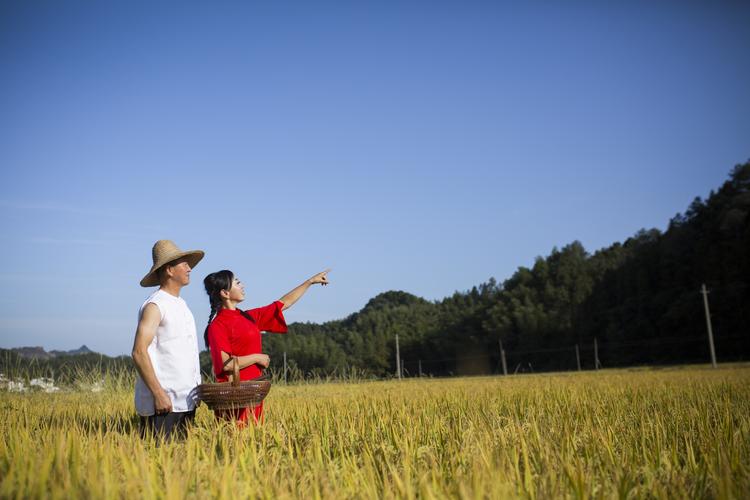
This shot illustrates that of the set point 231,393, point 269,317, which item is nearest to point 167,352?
point 231,393

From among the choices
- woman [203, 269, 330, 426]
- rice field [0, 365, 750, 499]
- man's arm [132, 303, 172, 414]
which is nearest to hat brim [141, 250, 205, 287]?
woman [203, 269, 330, 426]

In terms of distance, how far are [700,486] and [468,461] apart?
1.02 meters

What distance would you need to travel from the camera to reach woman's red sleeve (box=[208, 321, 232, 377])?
4277 millimetres

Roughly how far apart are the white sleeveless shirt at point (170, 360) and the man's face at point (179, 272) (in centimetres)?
19

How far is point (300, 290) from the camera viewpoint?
16.8 feet

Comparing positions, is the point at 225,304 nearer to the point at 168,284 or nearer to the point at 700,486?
the point at 168,284

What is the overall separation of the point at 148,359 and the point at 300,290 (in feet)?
5.22

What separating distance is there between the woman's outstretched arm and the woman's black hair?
62cm

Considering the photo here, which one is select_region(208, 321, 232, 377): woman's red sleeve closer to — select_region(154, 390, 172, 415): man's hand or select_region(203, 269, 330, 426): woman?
select_region(203, 269, 330, 426): woman

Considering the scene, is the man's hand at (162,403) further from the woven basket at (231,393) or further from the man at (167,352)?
the woven basket at (231,393)

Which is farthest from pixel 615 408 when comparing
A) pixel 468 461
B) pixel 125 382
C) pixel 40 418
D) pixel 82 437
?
pixel 125 382

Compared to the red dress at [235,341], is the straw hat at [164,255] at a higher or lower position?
higher

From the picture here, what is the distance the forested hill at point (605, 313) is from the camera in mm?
44594

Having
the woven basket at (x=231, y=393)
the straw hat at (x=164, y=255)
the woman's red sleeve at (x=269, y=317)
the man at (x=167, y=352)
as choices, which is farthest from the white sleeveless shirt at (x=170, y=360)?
the woman's red sleeve at (x=269, y=317)
